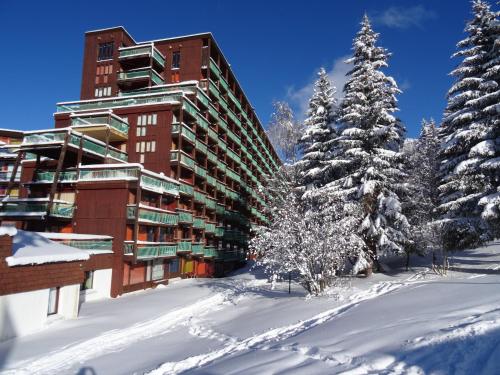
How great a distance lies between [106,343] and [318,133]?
21.2 metres

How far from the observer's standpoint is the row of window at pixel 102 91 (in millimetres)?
41750

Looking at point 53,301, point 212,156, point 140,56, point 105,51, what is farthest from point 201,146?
point 53,301

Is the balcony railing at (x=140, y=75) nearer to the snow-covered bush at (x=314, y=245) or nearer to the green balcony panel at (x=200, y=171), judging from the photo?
the green balcony panel at (x=200, y=171)

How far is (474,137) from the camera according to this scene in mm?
20031

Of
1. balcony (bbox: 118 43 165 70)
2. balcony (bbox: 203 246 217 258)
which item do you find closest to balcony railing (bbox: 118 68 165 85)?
balcony (bbox: 118 43 165 70)

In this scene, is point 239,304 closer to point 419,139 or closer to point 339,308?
point 339,308

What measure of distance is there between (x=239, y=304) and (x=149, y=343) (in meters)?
7.54

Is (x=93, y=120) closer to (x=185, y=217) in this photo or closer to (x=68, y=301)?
(x=185, y=217)

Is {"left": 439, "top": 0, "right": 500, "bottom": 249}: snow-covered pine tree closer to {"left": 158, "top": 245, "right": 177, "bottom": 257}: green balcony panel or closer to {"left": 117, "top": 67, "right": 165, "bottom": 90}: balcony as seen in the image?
{"left": 158, "top": 245, "right": 177, "bottom": 257}: green balcony panel

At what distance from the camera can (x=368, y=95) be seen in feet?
76.2

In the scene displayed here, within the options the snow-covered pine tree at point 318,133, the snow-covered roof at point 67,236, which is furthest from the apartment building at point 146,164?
the snow-covered pine tree at point 318,133

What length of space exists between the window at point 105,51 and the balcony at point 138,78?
426cm

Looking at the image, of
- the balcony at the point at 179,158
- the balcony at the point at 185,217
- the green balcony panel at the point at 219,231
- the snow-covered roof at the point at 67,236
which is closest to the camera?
the snow-covered roof at the point at 67,236

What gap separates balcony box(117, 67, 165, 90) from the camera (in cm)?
3900
